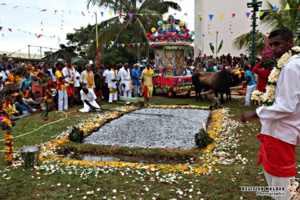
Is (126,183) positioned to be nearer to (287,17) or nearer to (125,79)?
(125,79)

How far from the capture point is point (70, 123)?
8.80m

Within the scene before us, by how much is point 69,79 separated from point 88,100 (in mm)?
1604

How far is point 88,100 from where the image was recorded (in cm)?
1090

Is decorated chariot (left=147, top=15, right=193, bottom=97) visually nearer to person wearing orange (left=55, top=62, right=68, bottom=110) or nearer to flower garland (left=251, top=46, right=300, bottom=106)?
person wearing orange (left=55, top=62, right=68, bottom=110)

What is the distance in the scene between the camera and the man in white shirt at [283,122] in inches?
91.4

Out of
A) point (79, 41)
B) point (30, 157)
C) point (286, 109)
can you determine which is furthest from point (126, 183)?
point (79, 41)

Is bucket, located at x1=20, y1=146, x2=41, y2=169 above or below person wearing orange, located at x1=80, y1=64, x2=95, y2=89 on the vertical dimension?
below

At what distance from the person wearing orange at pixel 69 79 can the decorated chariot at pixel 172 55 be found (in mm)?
5143

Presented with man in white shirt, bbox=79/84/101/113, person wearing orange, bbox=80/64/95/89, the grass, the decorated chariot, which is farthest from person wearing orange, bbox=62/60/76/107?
the grass

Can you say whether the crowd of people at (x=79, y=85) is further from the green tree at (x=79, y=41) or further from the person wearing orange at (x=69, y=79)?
the green tree at (x=79, y=41)

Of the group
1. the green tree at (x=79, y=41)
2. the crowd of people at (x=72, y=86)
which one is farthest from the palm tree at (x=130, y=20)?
the green tree at (x=79, y=41)

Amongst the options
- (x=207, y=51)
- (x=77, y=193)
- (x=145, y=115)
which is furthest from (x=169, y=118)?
(x=207, y=51)

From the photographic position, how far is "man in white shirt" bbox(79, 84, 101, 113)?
10680 mm

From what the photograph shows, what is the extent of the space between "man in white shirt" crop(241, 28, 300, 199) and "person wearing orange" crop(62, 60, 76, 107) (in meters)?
9.93
